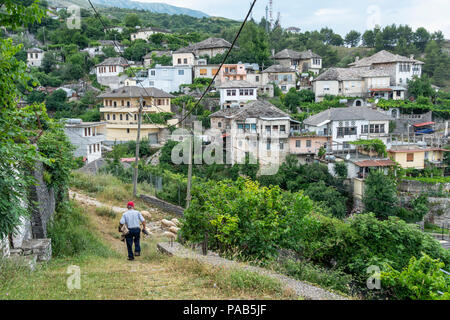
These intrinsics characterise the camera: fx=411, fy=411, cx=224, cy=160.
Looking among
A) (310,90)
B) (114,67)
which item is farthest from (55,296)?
(114,67)

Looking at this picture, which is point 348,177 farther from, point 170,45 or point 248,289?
point 170,45

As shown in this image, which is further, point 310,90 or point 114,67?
point 114,67

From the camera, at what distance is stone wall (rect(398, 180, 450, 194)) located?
3058 centimetres

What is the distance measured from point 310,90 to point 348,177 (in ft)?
77.6

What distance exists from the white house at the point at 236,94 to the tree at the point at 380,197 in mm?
20143

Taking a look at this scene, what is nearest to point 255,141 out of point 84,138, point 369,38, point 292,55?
point 84,138

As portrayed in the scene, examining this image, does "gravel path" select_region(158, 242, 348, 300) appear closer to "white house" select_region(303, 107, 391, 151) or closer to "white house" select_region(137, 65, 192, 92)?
"white house" select_region(303, 107, 391, 151)

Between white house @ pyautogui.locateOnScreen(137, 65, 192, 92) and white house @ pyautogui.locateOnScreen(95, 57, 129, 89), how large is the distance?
6.61m

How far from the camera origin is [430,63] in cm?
7038

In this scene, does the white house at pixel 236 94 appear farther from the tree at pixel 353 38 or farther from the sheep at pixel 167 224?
the tree at pixel 353 38

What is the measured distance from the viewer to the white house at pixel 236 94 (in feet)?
147

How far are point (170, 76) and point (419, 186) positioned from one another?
33.5 m

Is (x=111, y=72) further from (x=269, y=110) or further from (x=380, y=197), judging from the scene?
(x=380, y=197)

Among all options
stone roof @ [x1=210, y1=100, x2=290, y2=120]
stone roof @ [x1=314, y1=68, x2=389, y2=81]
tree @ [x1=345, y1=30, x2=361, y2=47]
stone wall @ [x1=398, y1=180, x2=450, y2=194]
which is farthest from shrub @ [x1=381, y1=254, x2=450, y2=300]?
tree @ [x1=345, y1=30, x2=361, y2=47]
